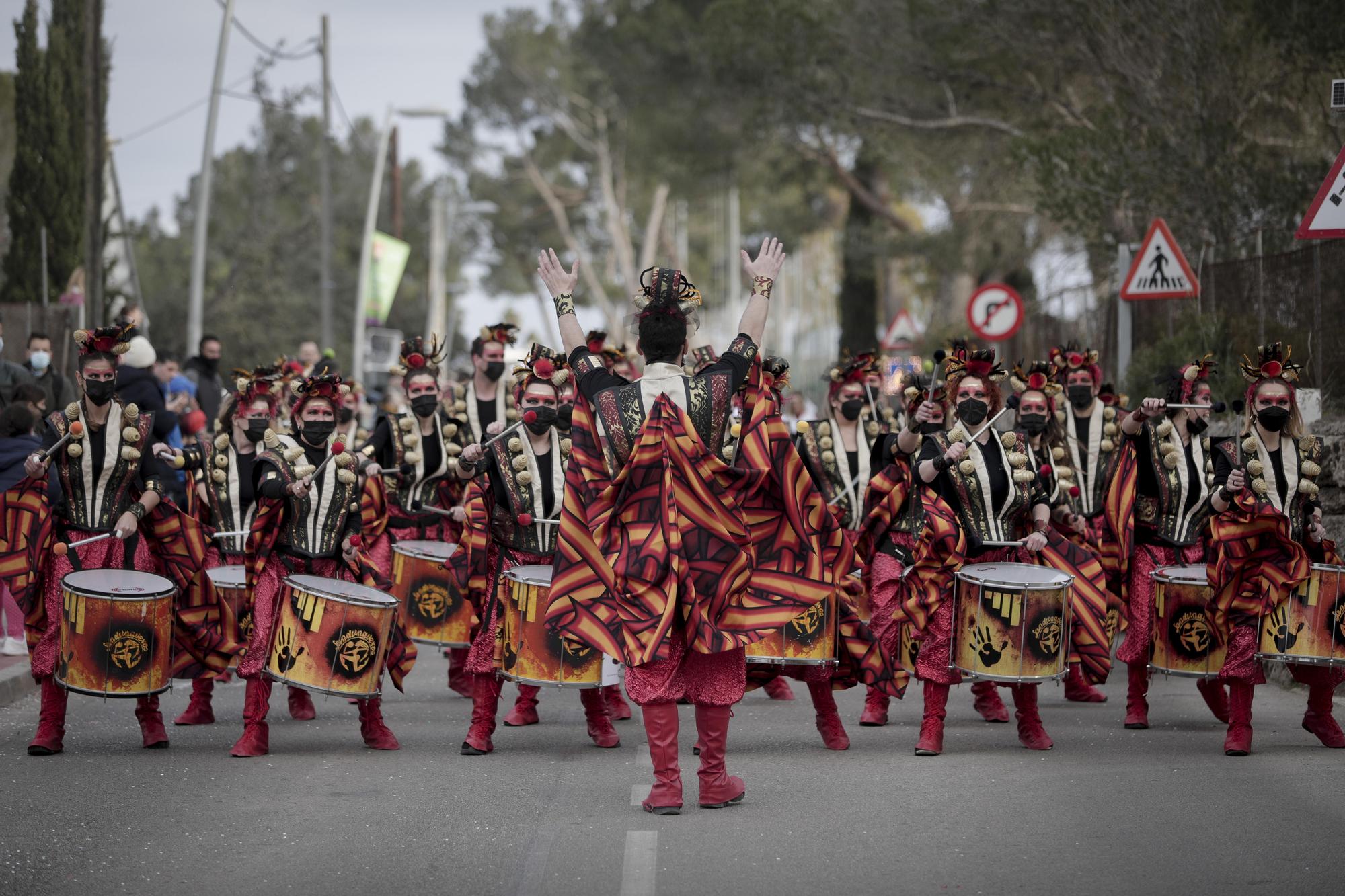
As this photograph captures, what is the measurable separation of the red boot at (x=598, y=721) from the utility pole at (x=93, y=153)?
1128 centimetres

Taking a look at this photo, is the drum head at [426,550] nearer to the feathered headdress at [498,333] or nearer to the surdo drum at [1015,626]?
the feathered headdress at [498,333]

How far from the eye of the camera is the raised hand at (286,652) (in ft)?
29.6

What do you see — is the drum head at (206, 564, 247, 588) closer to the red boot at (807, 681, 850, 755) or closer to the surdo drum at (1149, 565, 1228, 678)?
the red boot at (807, 681, 850, 755)

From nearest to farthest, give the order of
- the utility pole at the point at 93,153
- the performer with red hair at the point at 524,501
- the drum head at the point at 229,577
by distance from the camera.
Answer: the performer with red hair at the point at 524,501, the drum head at the point at 229,577, the utility pole at the point at 93,153

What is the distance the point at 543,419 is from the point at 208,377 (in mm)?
9151

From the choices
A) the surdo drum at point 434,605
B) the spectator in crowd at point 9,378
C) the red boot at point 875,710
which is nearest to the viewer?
the red boot at point 875,710

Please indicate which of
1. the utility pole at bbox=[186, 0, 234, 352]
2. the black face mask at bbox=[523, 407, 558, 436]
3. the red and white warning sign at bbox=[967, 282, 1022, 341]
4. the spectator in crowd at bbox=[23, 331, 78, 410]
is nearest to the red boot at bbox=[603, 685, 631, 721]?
the black face mask at bbox=[523, 407, 558, 436]

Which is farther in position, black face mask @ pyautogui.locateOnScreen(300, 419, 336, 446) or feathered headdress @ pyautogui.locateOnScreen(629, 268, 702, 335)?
black face mask @ pyautogui.locateOnScreen(300, 419, 336, 446)

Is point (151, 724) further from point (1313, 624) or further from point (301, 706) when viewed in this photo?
point (1313, 624)

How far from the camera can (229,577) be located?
10516 millimetres

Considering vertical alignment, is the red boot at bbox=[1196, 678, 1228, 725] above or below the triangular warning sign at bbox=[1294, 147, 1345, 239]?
below

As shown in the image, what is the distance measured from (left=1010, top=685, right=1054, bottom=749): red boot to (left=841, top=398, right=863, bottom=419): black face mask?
325cm

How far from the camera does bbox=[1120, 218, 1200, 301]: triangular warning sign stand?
15.1m

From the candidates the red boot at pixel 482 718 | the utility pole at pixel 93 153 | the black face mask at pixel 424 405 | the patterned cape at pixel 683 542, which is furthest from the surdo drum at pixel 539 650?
the utility pole at pixel 93 153
